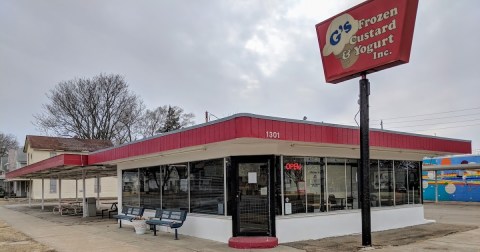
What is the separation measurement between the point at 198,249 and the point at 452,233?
8279 mm

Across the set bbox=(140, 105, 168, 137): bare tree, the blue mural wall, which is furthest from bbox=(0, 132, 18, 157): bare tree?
the blue mural wall

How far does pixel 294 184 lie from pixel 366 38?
445 centimetres

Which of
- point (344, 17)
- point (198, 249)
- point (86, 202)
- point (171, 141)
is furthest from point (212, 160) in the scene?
point (86, 202)

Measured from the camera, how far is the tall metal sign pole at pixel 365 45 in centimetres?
1062

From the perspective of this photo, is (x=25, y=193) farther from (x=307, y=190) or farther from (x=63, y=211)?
(x=307, y=190)

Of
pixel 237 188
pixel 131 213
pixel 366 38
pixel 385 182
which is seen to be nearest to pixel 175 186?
pixel 131 213

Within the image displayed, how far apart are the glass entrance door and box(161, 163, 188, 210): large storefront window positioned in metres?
2.69

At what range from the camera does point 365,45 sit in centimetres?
1137

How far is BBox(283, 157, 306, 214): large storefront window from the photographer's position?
41.1 ft

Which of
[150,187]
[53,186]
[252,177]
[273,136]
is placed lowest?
[53,186]

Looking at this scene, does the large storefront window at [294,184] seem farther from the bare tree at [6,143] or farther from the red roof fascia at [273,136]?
the bare tree at [6,143]

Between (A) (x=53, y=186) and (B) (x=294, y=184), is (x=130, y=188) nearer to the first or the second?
(B) (x=294, y=184)

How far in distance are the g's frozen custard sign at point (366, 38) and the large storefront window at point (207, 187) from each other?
4116mm

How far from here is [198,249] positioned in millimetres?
11297
